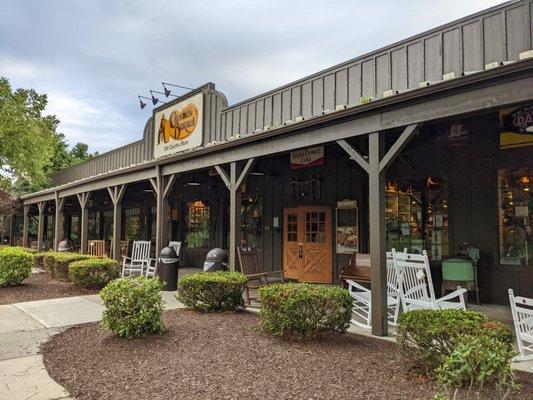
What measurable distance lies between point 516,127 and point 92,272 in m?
8.23

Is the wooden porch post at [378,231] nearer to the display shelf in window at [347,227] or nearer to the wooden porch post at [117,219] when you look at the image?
the display shelf in window at [347,227]

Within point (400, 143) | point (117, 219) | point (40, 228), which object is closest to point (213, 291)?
point (400, 143)

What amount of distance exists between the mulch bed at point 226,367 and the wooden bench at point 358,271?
167cm

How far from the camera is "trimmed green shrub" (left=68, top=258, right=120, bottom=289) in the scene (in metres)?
8.56

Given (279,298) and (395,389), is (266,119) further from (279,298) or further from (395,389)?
(395,389)

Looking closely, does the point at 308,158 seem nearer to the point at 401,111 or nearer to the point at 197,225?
the point at 401,111

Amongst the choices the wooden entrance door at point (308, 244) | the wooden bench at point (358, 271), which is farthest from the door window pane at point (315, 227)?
the wooden bench at point (358, 271)

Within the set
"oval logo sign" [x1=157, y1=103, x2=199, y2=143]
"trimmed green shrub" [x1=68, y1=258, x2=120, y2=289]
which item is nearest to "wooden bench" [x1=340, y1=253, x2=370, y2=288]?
"trimmed green shrub" [x1=68, y1=258, x2=120, y2=289]

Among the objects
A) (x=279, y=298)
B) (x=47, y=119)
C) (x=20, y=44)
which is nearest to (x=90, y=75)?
(x=47, y=119)

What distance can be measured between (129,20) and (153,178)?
428cm

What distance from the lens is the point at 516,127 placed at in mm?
6273

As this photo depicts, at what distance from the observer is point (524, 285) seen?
6309mm

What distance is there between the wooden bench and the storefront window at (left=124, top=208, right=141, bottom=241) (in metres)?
11.5

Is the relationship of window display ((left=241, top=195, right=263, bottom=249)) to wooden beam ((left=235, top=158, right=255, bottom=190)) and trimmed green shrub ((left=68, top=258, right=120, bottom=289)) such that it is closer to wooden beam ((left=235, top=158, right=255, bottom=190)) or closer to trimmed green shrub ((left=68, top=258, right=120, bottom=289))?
wooden beam ((left=235, top=158, right=255, bottom=190))
